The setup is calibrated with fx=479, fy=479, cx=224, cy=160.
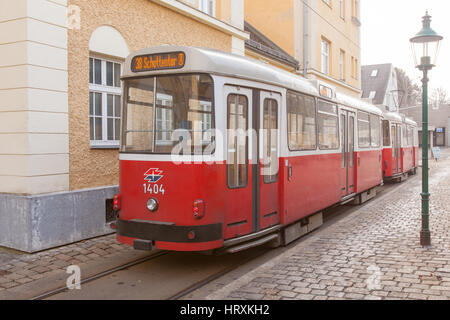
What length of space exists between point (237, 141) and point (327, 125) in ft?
13.0

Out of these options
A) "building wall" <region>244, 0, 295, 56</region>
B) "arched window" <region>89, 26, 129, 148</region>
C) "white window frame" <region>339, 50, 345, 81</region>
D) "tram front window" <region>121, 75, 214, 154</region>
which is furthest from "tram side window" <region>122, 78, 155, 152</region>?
"white window frame" <region>339, 50, 345, 81</region>

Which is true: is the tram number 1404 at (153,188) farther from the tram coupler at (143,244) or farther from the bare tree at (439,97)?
the bare tree at (439,97)

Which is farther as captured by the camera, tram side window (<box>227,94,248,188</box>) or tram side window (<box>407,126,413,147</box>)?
tram side window (<box>407,126,413,147</box>)

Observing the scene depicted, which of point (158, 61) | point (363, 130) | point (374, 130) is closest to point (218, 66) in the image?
point (158, 61)

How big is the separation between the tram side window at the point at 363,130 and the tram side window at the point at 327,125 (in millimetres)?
2414

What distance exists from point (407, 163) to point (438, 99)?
63.1 meters

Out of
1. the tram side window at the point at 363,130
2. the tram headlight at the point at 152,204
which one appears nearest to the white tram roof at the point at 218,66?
the tram headlight at the point at 152,204

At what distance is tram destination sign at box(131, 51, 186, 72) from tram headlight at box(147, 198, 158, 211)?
176 centimetres

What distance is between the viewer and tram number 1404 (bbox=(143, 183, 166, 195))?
6336 millimetres

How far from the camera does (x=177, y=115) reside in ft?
20.5

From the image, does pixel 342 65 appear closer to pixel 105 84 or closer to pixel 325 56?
pixel 325 56

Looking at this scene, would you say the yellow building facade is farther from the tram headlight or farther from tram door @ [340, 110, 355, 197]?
the tram headlight

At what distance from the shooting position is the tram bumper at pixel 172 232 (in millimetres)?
6117

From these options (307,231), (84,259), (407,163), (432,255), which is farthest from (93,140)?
(407,163)
